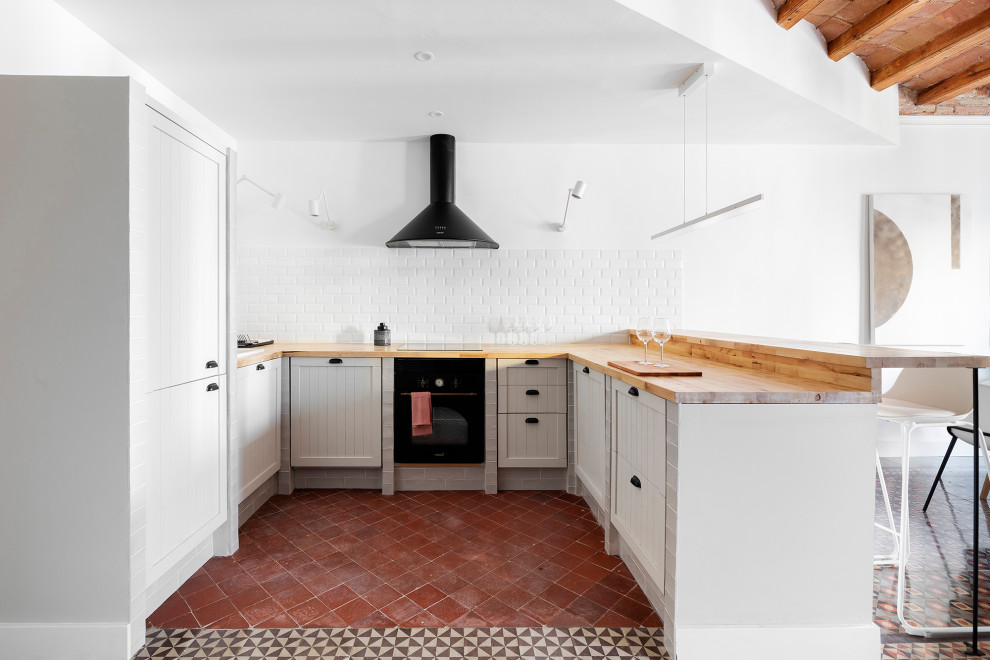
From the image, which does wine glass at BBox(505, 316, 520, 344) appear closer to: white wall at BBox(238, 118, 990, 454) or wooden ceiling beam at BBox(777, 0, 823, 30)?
white wall at BBox(238, 118, 990, 454)

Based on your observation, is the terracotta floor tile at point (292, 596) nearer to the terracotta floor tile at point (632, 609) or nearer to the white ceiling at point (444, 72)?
the terracotta floor tile at point (632, 609)

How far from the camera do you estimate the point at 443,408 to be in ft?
10.8

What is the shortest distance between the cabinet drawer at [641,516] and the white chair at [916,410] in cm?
87

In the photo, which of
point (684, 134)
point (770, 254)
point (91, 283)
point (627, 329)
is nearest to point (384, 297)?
point (627, 329)

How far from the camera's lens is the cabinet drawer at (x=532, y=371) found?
3.26 metres

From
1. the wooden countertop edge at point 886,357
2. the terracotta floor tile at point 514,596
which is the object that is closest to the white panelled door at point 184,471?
the terracotta floor tile at point 514,596

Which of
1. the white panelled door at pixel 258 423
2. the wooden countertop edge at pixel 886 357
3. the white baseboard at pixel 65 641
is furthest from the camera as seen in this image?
the white panelled door at pixel 258 423

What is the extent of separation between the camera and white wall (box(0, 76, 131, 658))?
1.65 meters

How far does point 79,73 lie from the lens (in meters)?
2.38

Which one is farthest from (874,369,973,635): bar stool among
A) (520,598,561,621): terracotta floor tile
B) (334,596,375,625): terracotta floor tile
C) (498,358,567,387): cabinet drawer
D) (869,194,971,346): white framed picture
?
(334,596,375,625): terracotta floor tile

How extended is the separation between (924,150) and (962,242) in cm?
80

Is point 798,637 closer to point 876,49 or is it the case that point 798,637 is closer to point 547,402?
point 547,402

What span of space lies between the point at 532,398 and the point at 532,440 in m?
0.28

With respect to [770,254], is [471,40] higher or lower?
higher
